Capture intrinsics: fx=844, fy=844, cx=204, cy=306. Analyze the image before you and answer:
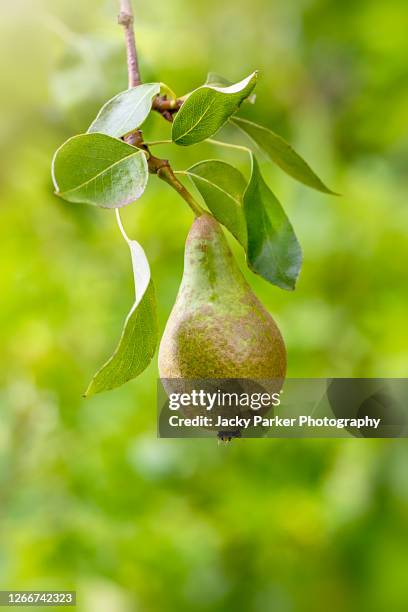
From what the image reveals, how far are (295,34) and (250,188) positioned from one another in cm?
211

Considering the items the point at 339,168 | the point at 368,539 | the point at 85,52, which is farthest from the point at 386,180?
the point at 85,52

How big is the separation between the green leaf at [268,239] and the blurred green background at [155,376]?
95cm

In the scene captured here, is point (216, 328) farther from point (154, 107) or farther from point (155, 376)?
point (155, 376)

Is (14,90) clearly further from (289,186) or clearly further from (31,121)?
(289,186)

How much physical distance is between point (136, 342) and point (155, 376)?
126 centimetres

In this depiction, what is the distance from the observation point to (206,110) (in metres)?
0.64

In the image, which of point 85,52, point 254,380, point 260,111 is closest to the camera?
point 254,380

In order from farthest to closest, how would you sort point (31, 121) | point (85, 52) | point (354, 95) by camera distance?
point (354, 95), point (31, 121), point (85, 52)

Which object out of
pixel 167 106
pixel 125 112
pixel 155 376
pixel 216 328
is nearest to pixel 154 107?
pixel 167 106

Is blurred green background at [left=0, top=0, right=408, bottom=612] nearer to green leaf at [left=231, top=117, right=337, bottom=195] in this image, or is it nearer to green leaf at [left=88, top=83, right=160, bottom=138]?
green leaf at [left=231, top=117, right=337, bottom=195]

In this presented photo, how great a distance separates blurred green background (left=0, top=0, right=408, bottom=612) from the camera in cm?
177

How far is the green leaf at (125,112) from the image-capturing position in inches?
24.9

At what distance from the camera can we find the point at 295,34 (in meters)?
2.68

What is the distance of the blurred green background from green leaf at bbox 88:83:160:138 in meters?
0.99
